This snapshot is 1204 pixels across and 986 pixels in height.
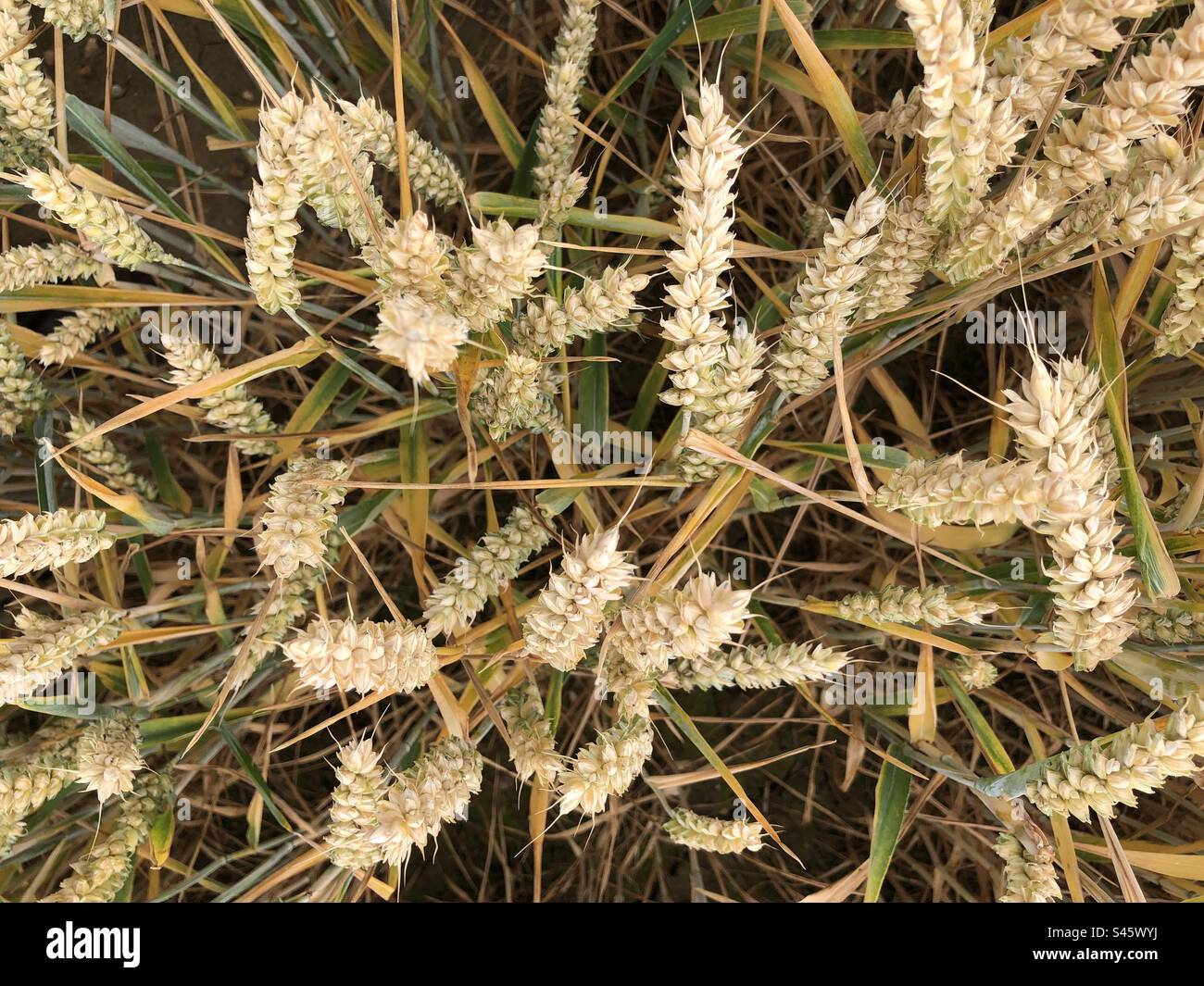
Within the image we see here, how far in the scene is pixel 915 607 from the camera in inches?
26.7

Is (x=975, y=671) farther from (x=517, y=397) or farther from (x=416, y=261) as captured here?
(x=416, y=261)

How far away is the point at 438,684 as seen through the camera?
0.71m

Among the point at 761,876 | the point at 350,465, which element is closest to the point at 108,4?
the point at 350,465

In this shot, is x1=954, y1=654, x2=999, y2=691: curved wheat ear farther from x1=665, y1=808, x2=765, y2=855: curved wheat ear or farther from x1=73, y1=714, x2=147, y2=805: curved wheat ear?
x1=73, y1=714, x2=147, y2=805: curved wheat ear

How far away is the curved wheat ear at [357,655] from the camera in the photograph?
469 mm

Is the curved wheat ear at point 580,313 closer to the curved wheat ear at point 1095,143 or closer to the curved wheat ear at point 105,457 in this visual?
the curved wheat ear at point 1095,143

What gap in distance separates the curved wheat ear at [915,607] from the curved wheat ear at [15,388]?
86 centimetres

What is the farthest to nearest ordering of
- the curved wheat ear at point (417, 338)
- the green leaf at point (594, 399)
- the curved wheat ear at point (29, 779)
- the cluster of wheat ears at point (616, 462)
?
the green leaf at point (594, 399) → the curved wheat ear at point (29, 779) → the cluster of wheat ears at point (616, 462) → the curved wheat ear at point (417, 338)

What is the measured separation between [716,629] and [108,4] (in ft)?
2.34

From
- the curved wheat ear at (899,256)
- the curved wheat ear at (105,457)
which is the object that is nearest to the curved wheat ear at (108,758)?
the curved wheat ear at (105,457)

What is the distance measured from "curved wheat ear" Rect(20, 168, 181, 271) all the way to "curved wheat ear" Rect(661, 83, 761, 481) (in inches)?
17.4

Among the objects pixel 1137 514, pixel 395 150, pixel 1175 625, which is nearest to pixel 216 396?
pixel 395 150

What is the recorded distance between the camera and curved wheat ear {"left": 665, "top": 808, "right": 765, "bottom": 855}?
0.68 metres
